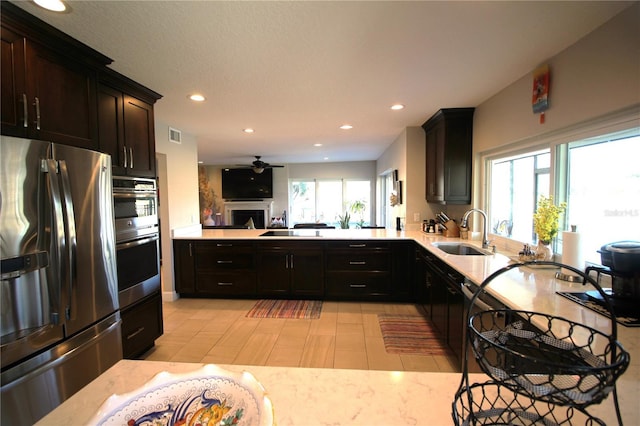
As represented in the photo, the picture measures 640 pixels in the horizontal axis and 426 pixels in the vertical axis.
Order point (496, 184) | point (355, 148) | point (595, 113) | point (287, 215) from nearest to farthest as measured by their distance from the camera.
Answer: point (595, 113), point (496, 184), point (355, 148), point (287, 215)

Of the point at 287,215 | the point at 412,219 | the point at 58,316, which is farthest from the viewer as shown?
the point at 287,215

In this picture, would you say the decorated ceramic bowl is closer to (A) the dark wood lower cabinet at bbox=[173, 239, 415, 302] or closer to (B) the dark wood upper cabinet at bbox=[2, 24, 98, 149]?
(B) the dark wood upper cabinet at bbox=[2, 24, 98, 149]

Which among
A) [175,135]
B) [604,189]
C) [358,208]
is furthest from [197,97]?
[358,208]

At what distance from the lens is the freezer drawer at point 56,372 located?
136 centimetres

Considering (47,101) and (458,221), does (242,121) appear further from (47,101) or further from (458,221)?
(458,221)

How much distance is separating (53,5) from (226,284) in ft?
10.6

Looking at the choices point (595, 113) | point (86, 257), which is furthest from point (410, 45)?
point (86, 257)

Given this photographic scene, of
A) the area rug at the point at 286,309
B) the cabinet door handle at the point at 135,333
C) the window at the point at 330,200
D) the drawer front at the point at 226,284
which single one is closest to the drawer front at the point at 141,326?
the cabinet door handle at the point at 135,333

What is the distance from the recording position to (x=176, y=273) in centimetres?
399

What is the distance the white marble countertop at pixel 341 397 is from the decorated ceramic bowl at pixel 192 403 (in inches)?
4.2

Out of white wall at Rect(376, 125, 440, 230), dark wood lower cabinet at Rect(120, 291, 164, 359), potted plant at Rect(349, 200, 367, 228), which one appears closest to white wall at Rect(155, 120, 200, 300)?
dark wood lower cabinet at Rect(120, 291, 164, 359)

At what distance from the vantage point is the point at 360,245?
3.73 m

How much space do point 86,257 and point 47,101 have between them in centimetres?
93

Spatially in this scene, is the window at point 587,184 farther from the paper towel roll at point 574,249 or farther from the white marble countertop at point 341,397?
the white marble countertop at point 341,397
